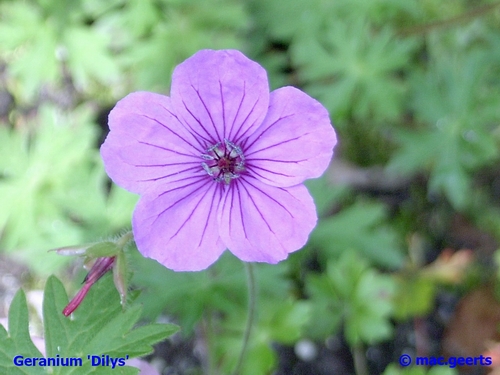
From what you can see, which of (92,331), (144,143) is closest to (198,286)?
(92,331)

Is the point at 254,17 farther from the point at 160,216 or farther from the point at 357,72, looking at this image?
the point at 160,216

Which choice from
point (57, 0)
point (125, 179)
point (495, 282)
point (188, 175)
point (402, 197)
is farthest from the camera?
point (402, 197)

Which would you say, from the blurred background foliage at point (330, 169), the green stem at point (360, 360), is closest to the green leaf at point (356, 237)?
the blurred background foliage at point (330, 169)

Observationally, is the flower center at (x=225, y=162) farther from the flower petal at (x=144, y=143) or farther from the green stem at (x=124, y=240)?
the green stem at (x=124, y=240)

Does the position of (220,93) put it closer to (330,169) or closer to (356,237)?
(356,237)

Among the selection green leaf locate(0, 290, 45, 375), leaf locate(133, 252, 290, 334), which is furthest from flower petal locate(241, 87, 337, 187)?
leaf locate(133, 252, 290, 334)

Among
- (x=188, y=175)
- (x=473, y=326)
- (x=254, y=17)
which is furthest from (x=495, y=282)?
(x=188, y=175)
